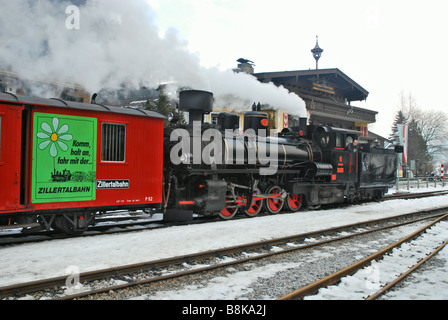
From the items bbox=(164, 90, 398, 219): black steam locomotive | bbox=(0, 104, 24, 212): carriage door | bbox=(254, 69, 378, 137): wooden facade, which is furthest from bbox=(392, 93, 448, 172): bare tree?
bbox=(0, 104, 24, 212): carriage door

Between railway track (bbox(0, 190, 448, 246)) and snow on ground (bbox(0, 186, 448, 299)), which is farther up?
railway track (bbox(0, 190, 448, 246))

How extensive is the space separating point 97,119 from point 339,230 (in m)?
6.21

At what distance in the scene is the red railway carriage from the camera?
21.5 feet

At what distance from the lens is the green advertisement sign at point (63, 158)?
268 inches

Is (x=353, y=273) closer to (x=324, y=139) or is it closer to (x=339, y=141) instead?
(x=324, y=139)

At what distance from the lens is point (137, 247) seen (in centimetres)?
691

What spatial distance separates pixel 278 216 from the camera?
11.5 metres

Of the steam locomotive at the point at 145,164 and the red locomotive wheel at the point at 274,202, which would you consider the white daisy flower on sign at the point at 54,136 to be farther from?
the red locomotive wheel at the point at 274,202

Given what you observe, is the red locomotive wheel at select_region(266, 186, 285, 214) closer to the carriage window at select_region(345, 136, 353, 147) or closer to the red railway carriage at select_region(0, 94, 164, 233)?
the carriage window at select_region(345, 136, 353, 147)

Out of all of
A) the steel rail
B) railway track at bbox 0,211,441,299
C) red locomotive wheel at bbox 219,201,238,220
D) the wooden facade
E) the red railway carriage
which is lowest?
the steel rail

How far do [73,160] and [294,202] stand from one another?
829 cm

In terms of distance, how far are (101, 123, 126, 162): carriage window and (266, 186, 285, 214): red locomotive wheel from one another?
557 cm
